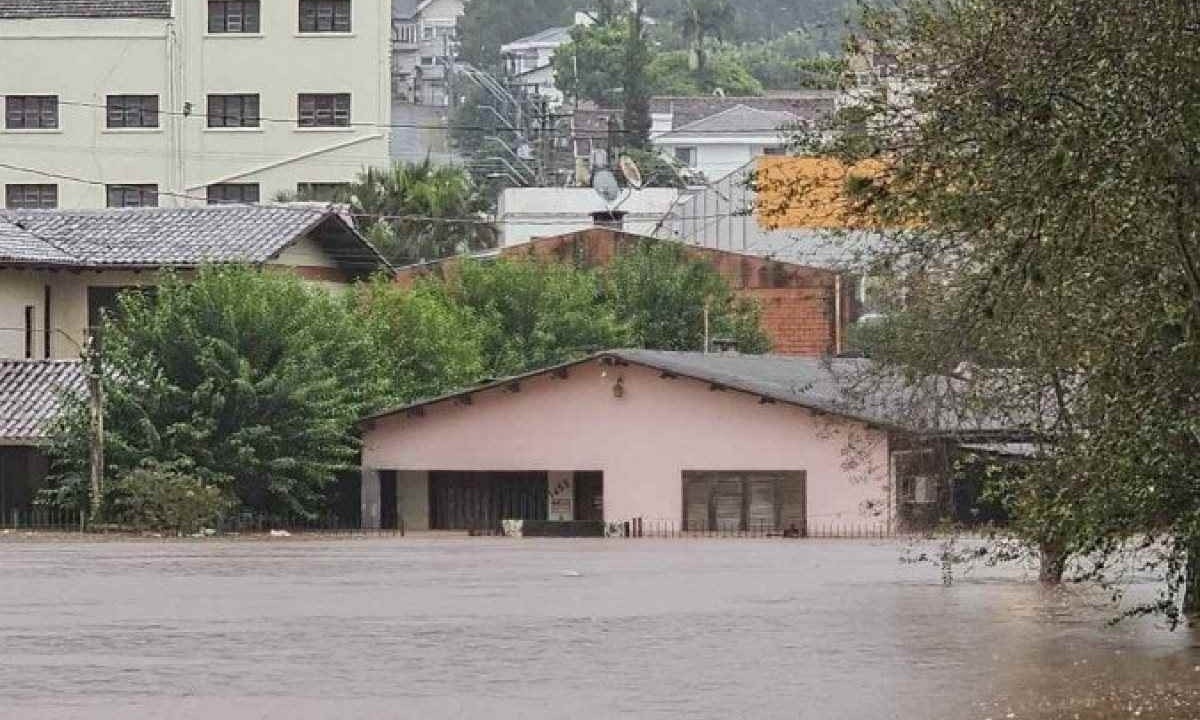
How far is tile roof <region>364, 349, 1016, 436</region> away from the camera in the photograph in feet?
113

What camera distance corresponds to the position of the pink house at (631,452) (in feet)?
176

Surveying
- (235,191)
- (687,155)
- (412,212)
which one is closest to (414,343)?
(412,212)

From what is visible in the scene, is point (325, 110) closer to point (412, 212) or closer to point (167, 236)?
point (412, 212)

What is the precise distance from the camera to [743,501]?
54.8 meters

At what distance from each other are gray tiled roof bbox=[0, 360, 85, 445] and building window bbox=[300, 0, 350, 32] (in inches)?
1155

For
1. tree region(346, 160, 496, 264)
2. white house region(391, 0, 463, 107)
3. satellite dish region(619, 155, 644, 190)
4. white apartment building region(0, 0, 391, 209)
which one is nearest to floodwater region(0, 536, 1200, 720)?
tree region(346, 160, 496, 264)

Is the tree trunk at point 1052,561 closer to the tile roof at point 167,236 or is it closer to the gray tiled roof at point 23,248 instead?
the tile roof at point 167,236

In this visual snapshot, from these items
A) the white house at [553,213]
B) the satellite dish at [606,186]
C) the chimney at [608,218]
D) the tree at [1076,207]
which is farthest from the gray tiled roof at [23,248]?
the tree at [1076,207]

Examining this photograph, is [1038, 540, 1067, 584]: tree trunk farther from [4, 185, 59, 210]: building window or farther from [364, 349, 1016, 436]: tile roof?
[4, 185, 59, 210]: building window

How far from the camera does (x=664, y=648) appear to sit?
2714cm

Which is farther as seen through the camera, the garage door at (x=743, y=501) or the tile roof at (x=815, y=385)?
the garage door at (x=743, y=501)

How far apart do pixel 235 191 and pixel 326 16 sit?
21.1 feet

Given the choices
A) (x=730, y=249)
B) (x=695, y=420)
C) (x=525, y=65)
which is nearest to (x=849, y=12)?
(x=695, y=420)

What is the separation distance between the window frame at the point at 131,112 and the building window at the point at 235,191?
9.13ft
